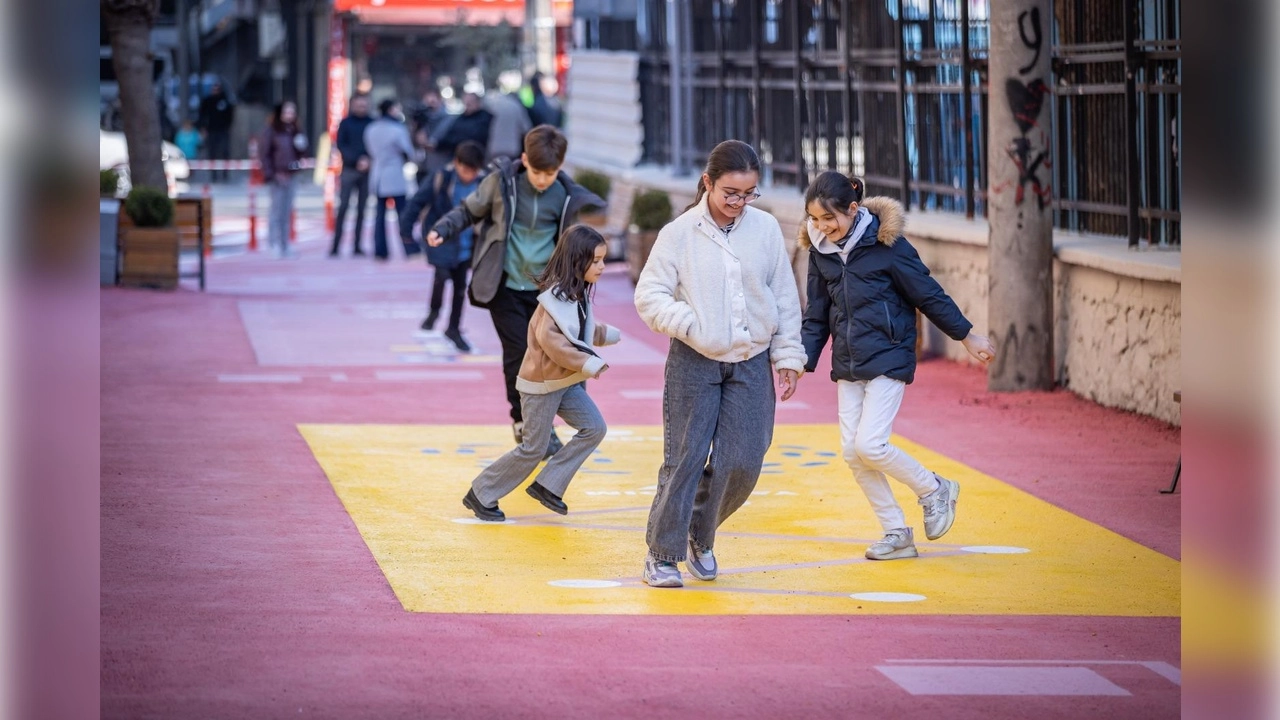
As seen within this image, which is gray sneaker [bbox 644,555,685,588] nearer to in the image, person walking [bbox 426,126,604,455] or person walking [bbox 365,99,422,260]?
person walking [bbox 426,126,604,455]

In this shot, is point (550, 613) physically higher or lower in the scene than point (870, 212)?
lower

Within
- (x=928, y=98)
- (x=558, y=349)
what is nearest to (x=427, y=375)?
(x=928, y=98)

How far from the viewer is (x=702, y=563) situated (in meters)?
7.61

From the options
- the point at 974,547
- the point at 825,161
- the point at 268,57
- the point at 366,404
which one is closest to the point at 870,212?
the point at 974,547

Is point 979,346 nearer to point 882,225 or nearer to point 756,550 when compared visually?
point 882,225

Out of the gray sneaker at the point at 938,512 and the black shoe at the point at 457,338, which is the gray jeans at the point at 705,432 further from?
the black shoe at the point at 457,338

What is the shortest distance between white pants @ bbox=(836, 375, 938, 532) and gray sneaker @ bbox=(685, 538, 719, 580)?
27.9 inches

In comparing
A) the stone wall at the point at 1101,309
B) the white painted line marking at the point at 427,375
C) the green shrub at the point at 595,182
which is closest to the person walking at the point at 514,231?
the stone wall at the point at 1101,309

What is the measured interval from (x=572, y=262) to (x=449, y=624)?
1.94m

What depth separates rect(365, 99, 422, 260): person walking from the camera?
24.5 meters

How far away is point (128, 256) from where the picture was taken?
19953 mm

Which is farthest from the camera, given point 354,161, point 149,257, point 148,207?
point 354,161
